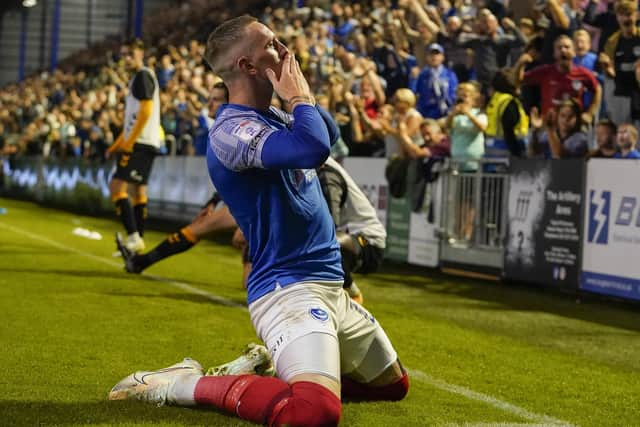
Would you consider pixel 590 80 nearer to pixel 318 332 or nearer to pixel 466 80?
pixel 466 80

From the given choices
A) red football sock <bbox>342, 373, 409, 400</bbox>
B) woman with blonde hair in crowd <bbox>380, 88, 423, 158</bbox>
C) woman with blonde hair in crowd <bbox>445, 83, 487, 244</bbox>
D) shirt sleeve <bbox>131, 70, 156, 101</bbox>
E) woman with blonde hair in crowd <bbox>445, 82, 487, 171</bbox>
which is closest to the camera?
red football sock <bbox>342, 373, 409, 400</bbox>

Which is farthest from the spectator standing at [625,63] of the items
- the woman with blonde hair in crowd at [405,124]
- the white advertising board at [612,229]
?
the woman with blonde hair in crowd at [405,124]

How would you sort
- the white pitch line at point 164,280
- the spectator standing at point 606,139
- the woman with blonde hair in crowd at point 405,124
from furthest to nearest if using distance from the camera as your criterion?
the woman with blonde hair in crowd at point 405,124 < the spectator standing at point 606,139 < the white pitch line at point 164,280

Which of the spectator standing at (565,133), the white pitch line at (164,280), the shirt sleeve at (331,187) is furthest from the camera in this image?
the spectator standing at (565,133)

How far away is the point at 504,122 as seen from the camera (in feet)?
43.3

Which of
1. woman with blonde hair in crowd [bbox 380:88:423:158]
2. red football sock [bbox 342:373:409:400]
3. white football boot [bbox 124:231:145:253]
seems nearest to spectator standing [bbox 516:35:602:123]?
woman with blonde hair in crowd [bbox 380:88:423:158]

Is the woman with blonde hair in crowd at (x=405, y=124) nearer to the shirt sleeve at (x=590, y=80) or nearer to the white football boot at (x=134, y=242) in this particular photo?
the shirt sleeve at (x=590, y=80)

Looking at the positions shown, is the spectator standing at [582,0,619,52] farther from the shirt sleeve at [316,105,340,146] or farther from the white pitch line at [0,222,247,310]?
the shirt sleeve at [316,105,340,146]

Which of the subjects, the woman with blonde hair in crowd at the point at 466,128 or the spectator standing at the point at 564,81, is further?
the woman with blonde hair in crowd at the point at 466,128

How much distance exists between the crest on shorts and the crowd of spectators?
456cm

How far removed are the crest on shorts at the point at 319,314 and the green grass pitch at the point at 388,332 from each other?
565 mm

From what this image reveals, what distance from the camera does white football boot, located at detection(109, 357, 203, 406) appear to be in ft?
17.2

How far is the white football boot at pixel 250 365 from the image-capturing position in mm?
5496

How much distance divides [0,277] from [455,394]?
5881mm
